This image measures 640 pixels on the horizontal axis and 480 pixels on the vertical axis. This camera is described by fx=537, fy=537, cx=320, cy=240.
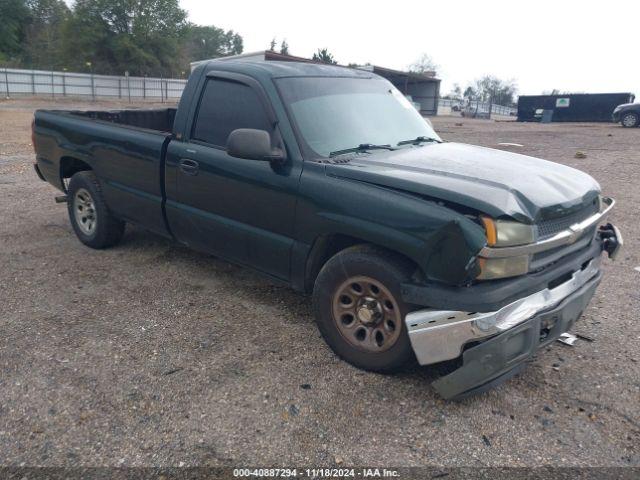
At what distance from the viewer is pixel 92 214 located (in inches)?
216

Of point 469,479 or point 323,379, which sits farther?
point 323,379

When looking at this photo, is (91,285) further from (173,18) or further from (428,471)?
(173,18)

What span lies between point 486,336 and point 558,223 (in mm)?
835

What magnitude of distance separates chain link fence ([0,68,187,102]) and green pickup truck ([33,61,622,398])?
117 feet

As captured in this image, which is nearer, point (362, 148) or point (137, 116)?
point (362, 148)

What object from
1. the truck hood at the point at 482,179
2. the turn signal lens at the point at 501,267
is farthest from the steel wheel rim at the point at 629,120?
the turn signal lens at the point at 501,267

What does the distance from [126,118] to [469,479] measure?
538cm

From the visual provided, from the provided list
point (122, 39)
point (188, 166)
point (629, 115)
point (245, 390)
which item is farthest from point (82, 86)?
point (245, 390)

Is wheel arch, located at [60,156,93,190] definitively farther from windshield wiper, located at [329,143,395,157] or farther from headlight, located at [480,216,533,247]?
headlight, located at [480,216,533,247]

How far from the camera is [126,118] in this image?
6.22m

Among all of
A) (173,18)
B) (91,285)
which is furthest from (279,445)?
(173,18)

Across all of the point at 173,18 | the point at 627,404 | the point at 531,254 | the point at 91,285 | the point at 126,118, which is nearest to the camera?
the point at 531,254

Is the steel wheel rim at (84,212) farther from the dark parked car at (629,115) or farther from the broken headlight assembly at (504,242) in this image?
the dark parked car at (629,115)

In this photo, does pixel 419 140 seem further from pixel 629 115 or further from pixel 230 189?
pixel 629 115
